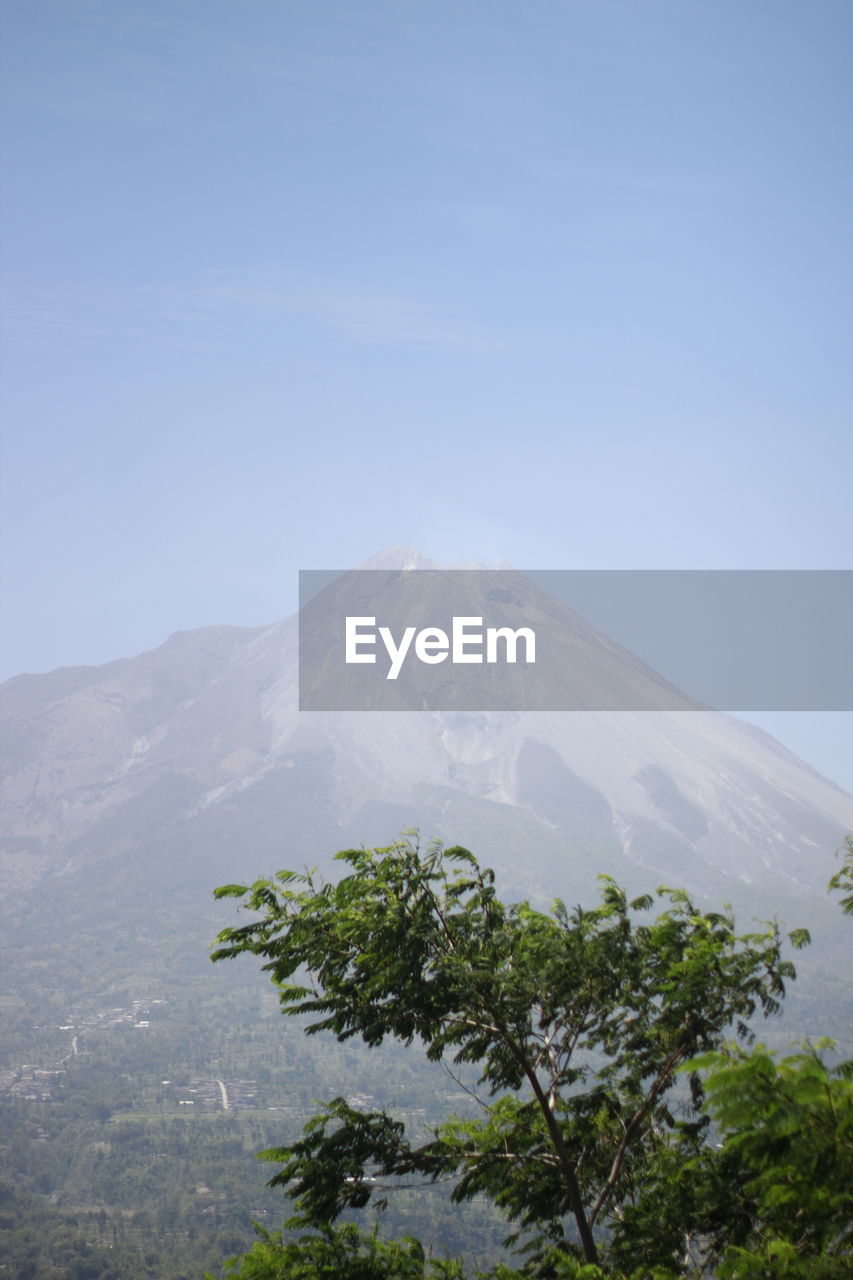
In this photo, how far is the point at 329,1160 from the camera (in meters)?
7.38

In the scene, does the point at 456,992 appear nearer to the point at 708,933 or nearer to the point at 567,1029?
the point at 567,1029

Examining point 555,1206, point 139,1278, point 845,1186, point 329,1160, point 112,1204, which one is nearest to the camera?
point 845,1186

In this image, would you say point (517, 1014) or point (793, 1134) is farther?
point (517, 1014)

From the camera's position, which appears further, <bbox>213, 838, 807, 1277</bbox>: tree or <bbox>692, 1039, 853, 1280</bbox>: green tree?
<bbox>213, 838, 807, 1277</bbox>: tree

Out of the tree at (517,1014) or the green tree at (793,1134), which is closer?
the green tree at (793,1134)

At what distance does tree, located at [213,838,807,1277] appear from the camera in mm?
7395

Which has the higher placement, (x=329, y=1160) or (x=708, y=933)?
(x=708, y=933)

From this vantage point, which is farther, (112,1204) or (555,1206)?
(112,1204)

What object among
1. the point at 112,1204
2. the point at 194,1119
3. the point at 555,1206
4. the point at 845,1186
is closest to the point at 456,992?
the point at 555,1206

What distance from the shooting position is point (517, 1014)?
7641 mm

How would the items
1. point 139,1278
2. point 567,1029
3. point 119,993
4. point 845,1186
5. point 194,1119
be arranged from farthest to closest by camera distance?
point 119,993 < point 194,1119 < point 139,1278 < point 567,1029 < point 845,1186

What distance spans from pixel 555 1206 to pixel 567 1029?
1248 mm

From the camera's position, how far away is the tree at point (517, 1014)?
24.3 feet

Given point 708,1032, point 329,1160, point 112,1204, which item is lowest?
point 112,1204
